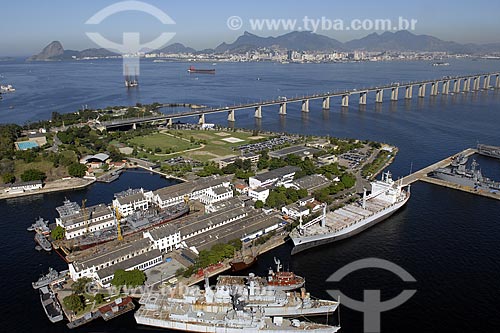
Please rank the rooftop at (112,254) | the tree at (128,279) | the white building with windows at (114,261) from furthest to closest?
the rooftop at (112,254) → the white building with windows at (114,261) → the tree at (128,279)

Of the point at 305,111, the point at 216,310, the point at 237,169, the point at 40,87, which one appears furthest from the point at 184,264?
the point at 40,87

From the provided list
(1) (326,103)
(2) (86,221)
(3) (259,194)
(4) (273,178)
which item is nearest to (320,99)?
(1) (326,103)

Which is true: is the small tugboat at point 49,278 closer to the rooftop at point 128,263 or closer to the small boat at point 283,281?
the rooftop at point 128,263

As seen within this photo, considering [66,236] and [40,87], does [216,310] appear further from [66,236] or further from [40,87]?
[40,87]

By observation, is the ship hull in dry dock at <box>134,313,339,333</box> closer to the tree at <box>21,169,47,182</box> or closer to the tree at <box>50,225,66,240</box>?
the tree at <box>50,225,66,240</box>

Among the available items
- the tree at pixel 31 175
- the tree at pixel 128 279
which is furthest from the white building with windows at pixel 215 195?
the tree at pixel 31 175

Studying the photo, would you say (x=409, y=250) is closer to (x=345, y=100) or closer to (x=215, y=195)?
(x=215, y=195)
